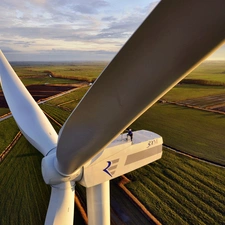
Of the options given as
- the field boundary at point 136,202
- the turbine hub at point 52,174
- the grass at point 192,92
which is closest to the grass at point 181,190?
the field boundary at point 136,202

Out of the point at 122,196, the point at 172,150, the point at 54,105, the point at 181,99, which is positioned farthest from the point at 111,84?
the point at 181,99

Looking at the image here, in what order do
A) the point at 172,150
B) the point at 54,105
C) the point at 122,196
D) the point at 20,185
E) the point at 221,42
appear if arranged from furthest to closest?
1. the point at 54,105
2. the point at 172,150
3. the point at 20,185
4. the point at 122,196
5. the point at 221,42

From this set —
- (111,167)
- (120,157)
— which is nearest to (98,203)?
(111,167)

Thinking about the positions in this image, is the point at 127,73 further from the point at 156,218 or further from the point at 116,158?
the point at 156,218

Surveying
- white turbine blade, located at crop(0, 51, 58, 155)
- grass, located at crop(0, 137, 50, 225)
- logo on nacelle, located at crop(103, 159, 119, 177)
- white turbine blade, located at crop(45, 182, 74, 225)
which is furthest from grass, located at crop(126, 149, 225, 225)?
white turbine blade, located at crop(0, 51, 58, 155)

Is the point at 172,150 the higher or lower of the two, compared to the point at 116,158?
lower

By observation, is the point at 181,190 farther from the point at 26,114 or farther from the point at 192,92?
the point at 192,92
